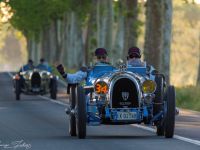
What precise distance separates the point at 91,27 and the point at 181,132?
50539mm

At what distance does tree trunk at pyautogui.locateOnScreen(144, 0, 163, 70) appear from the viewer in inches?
1517

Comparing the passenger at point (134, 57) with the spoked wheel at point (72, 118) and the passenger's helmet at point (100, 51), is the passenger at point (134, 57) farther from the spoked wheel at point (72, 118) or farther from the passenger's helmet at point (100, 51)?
the spoked wheel at point (72, 118)

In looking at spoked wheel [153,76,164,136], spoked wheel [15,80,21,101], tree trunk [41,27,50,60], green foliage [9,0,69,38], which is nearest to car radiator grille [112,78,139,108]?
spoked wheel [153,76,164,136]

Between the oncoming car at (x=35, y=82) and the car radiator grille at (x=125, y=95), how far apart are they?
20013 millimetres

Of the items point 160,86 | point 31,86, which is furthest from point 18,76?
point 160,86

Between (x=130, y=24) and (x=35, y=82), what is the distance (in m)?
18.0

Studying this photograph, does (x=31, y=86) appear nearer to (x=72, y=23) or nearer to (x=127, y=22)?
(x=127, y=22)

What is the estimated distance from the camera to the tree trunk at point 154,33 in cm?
3853

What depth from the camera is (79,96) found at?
1666cm

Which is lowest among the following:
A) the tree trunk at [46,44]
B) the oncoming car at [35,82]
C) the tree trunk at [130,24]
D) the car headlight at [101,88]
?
the car headlight at [101,88]

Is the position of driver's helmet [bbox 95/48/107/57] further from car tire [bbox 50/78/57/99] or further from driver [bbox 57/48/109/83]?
car tire [bbox 50/78/57/99]

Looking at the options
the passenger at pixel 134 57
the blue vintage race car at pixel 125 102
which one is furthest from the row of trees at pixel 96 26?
the blue vintage race car at pixel 125 102

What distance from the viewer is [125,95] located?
16844 millimetres

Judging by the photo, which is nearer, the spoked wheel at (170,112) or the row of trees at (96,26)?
the spoked wheel at (170,112)
